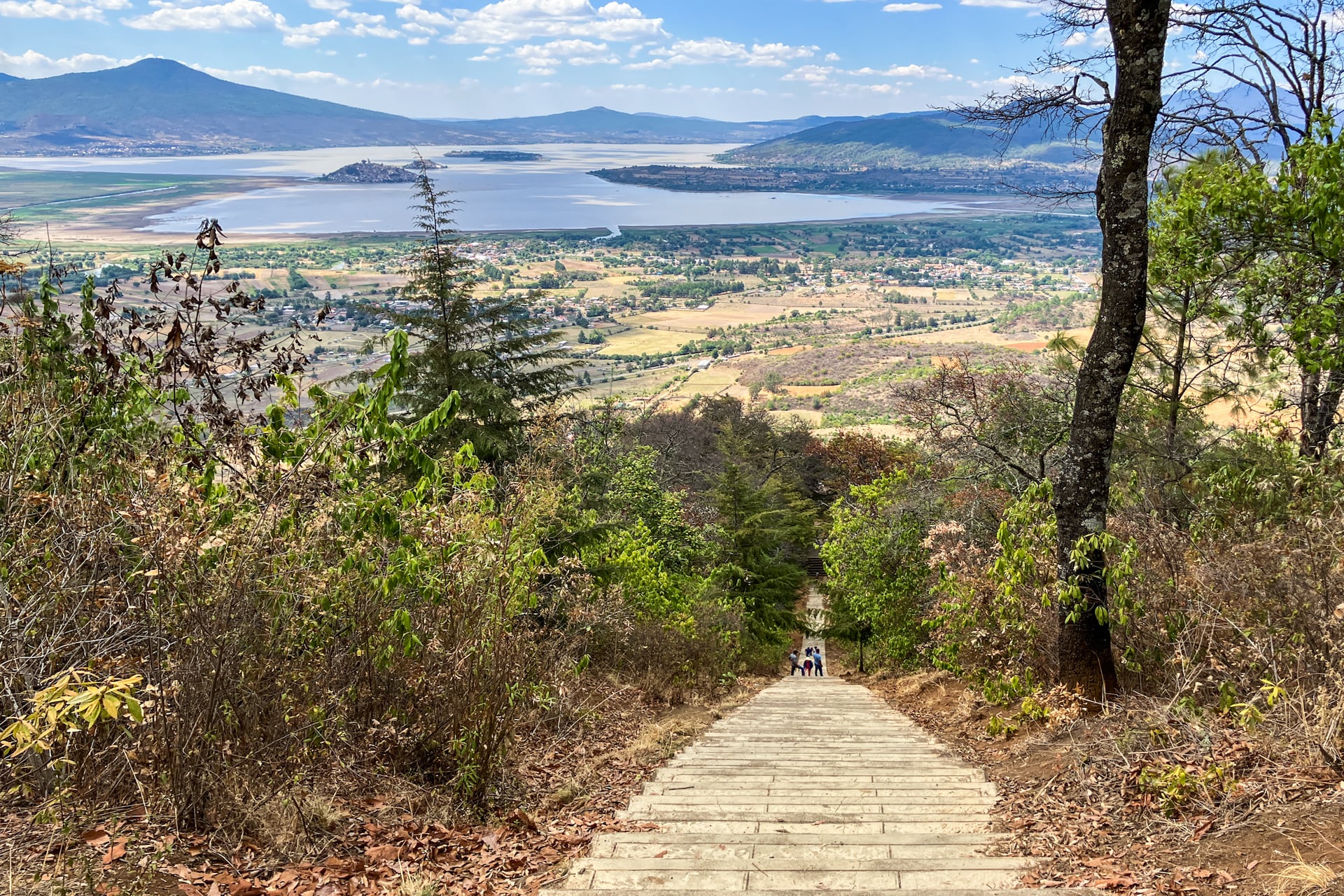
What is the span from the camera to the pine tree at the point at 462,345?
12062 millimetres

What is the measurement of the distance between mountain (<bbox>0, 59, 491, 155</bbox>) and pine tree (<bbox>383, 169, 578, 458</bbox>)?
117514 millimetres

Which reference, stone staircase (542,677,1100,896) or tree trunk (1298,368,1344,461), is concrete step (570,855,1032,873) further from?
tree trunk (1298,368,1344,461)

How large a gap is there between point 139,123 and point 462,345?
573 ft

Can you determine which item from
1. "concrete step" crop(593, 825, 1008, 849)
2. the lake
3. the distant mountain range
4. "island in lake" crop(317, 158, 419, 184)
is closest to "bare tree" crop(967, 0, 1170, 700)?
"concrete step" crop(593, 825, 1008, 849)

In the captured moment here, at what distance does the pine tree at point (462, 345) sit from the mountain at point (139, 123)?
11751cm

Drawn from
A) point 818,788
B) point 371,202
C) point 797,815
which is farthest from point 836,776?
point 371,202

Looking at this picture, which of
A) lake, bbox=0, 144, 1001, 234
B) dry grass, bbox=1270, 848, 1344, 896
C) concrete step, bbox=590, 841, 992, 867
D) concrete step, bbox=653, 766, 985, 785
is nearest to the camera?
dry grass, bbox=1270, 848, 1344, 896

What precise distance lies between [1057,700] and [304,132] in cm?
20257

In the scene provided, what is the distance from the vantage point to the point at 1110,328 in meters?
5.43

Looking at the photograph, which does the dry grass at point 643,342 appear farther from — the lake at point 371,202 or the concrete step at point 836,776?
the concrete step at point 836,776

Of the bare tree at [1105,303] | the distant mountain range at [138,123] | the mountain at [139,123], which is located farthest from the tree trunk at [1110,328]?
the mountain at [139,123]

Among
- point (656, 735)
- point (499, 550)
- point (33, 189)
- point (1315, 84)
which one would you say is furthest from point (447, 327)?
point (33, 189)

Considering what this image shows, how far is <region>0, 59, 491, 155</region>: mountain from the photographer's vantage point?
401 ft

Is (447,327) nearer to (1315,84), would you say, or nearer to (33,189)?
(1315,84)
